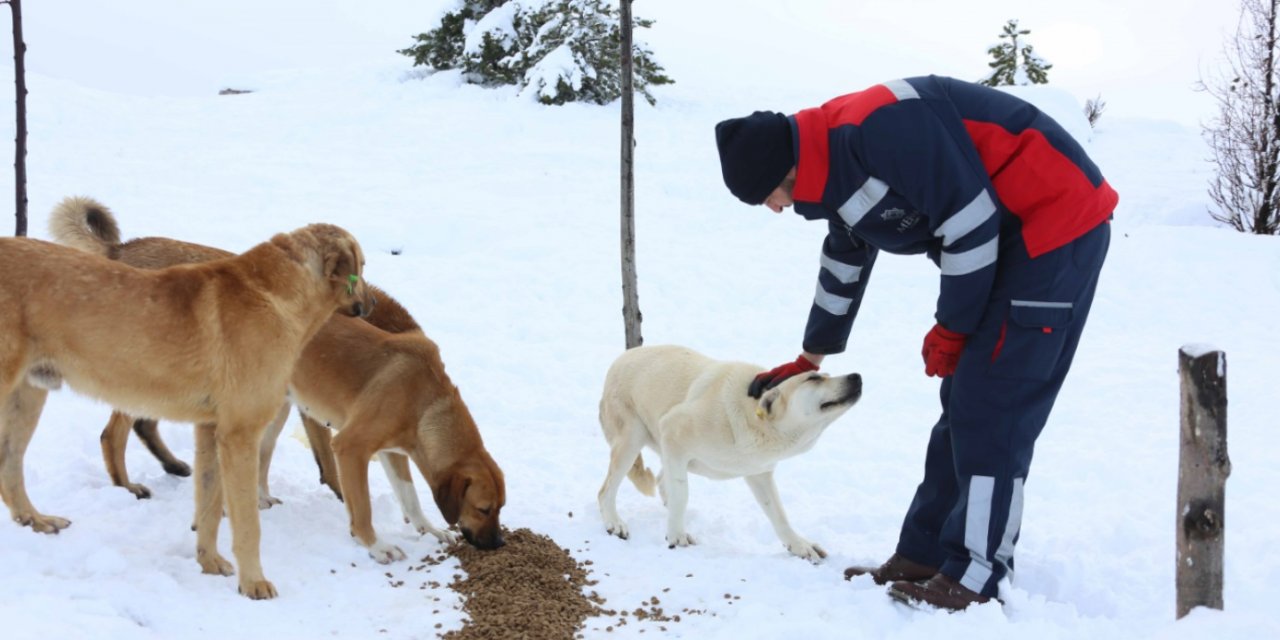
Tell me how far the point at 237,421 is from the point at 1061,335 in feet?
12.1

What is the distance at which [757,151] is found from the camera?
4.15 meters

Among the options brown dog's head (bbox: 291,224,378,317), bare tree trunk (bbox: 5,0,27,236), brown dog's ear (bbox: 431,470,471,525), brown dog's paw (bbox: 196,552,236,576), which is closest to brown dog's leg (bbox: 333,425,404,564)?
brown dog's ear (bbox: 431,470,471,525)

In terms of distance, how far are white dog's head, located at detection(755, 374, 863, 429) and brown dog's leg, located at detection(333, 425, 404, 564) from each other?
2.25m

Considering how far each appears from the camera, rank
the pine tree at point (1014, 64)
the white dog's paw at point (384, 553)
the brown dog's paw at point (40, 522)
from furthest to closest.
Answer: the pine tree at point (1014, 64) < the white dog's paw at point (384, 553) < the brown dog's paw at point (40, 522)

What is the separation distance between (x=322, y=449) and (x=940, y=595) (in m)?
4.04

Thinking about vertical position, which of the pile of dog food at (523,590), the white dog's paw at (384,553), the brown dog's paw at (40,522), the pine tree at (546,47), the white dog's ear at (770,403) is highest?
the pine tree at (546,47)

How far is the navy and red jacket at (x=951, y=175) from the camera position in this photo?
13.1 feet

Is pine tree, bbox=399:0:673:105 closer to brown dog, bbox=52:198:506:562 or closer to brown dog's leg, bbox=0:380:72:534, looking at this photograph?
brown dog, bbox=52:198:506:562

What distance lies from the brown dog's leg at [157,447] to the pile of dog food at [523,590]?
1.87 metres

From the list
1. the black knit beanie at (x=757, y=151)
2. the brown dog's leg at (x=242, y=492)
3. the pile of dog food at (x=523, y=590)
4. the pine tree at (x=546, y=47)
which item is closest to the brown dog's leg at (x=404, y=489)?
the pile of dog food at (x=523, y=590)

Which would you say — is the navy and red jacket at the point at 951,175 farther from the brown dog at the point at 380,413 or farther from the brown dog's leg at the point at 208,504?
the brown dog's leg at the point at 208,504

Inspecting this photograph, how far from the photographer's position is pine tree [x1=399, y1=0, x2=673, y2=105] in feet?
70.9

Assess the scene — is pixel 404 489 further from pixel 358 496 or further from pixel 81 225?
pixel 81 225

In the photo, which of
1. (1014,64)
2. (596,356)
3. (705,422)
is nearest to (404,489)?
(705,422)
